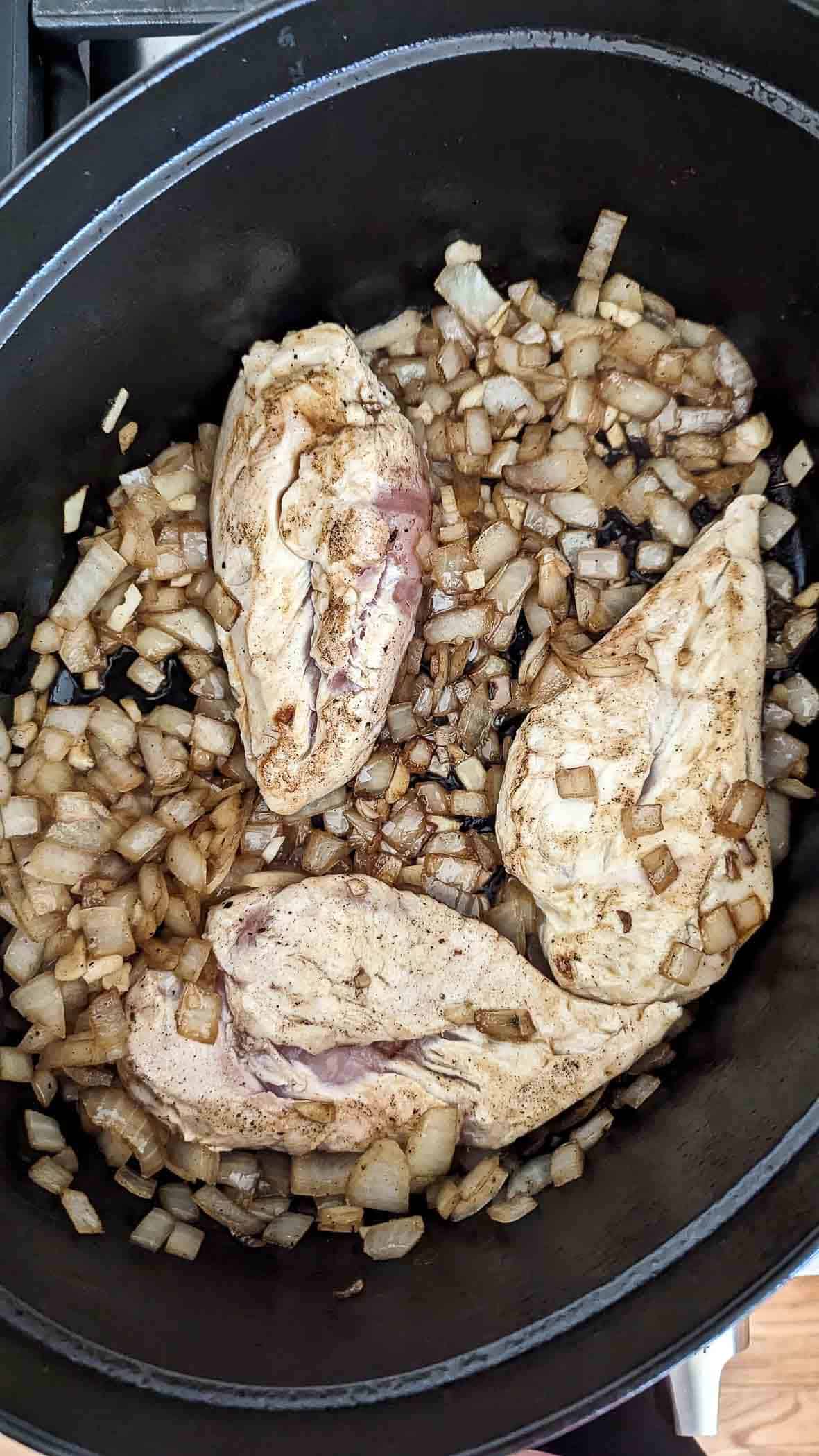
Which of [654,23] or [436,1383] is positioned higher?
[654,23]

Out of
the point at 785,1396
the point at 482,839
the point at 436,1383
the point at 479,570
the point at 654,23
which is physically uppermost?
the point at 654,23

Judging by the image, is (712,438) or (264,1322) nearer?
(264,1322)

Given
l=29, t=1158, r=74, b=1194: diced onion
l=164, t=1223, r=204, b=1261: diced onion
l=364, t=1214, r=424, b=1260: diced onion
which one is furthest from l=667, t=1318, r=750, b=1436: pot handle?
l=29, t=1158, r=74, b=1194: diced onion

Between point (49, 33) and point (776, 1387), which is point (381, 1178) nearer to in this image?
point (776, 1387)

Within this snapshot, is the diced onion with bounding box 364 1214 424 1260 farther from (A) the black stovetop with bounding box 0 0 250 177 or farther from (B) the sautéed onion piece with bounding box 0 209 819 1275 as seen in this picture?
(A) the black stovetop with bounding box 0 0 250 177

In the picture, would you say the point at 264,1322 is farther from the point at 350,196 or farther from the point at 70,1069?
the point at 350,196

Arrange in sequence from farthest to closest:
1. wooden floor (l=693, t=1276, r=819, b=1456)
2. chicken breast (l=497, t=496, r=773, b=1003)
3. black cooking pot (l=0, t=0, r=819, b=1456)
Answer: wooden floor (l=693, t=1276, r=819, b=1456) < chicken breast (l=497, t=496, r=773, b=1003) < black cooking pot (l=0, t=0, r=819, b=1456)

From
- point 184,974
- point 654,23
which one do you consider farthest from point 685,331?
point 184,974

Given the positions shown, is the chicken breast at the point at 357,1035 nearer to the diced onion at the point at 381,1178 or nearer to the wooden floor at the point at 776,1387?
the diced onion at the point at 381,1178
